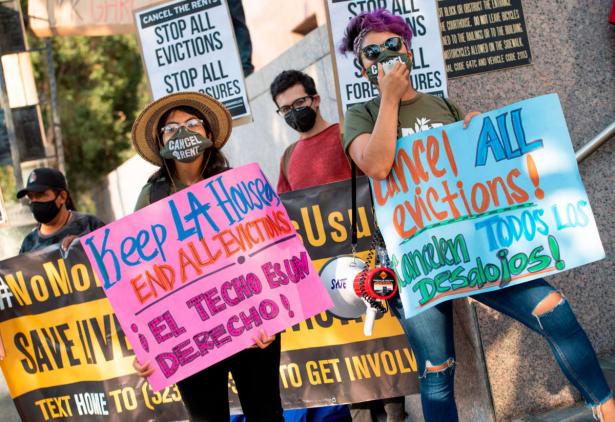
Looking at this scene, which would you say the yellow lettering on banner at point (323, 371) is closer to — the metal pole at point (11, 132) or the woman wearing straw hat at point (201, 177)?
the woman wearing straw hat at point (201, 177)

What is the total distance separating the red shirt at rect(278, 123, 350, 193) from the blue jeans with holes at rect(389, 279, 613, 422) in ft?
4.68

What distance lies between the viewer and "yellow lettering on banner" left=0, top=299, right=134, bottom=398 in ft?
15.4

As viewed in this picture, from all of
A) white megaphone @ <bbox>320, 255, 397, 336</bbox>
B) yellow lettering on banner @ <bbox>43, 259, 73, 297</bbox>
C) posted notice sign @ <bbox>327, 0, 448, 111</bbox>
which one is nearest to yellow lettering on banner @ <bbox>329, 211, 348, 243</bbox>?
white megaphone @ <bbox>320, 255, 397, 336</bbox>

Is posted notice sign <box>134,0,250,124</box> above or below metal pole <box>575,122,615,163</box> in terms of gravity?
above

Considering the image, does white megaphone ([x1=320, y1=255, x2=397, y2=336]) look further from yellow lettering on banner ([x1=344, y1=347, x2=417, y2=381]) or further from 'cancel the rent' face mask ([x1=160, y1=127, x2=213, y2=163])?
'cancel the rent' face mask ([x1=160, y1=127, x2=213, y2=163])

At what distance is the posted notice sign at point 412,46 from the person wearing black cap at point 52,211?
1549 millimetres

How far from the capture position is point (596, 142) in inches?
174

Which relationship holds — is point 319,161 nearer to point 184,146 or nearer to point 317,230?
point 317,230

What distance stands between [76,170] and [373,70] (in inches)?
633

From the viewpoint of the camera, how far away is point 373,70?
327cm

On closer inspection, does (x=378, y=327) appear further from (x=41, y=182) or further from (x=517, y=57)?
(x=41, y=182)

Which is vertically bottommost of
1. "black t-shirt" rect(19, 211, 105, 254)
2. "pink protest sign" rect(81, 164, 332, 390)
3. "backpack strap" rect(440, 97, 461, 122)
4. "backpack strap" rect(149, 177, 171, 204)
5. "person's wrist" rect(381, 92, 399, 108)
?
"pink protest sign" rect(81, 164, 332, 390)

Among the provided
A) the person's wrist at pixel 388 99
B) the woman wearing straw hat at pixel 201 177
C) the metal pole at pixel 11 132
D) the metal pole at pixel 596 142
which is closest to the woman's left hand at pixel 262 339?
the woman wearing straw hat at pixel 201 177

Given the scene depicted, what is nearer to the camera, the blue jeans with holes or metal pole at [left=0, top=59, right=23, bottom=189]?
the blue jeans with holes
